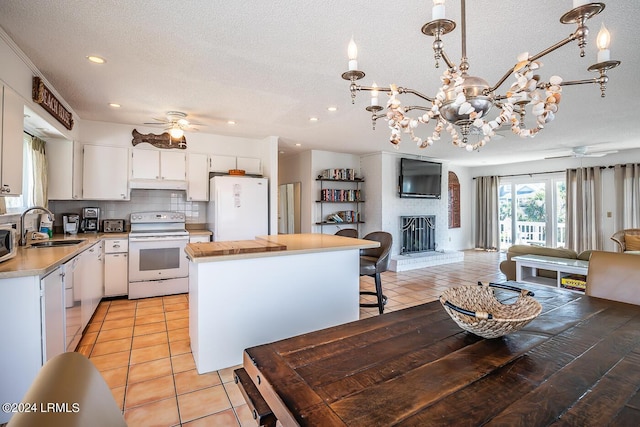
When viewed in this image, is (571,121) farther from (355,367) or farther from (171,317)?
(171,317)

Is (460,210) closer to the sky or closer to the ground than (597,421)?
closer to the sky

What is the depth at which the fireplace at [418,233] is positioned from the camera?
21.7 ft

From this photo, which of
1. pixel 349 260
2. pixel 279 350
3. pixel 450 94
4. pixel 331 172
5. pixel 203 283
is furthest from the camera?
pixel 331 172

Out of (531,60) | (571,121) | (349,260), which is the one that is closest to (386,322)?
(531,60)

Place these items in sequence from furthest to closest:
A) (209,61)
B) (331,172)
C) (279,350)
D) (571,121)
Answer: (331,172), (571,121), (209,61), (279,350)

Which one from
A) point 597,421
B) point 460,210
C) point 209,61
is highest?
point 209,61

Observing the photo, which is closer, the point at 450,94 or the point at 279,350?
the point at 279,350

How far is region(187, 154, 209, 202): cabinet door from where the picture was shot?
455cm

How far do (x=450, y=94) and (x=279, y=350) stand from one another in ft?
4.43

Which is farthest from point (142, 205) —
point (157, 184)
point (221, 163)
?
point (221, 163)

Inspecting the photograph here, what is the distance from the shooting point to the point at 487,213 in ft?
27.8

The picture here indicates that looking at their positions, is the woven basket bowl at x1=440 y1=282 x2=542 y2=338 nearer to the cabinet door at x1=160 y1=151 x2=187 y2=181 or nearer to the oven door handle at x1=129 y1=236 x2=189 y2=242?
the oven door handle at x1=129 y1=236 x2=189 y2=242

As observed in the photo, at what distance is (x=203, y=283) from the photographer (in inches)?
87.0

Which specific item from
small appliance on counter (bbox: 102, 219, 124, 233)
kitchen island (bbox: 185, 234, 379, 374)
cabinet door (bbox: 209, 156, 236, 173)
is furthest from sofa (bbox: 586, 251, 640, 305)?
small appliance on counter (bbox: 102, 219, 124, 233)
